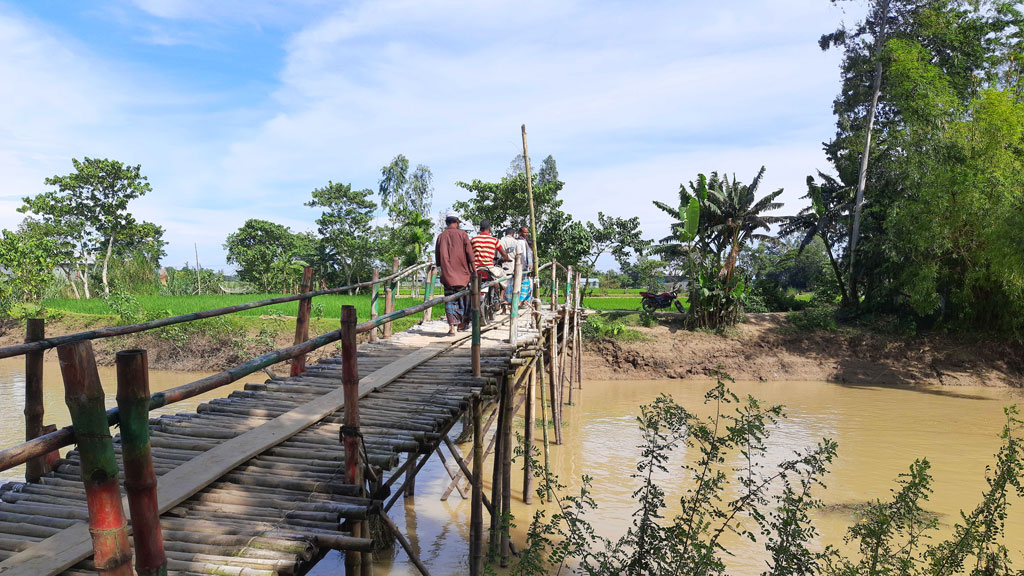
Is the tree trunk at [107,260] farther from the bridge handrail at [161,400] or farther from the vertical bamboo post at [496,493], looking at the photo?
the bridge handrail at [161,400]

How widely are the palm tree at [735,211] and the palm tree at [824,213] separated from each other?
182cm

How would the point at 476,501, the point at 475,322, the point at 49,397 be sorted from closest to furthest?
the point at 475,322, the point at 476,501, the point at 49,397

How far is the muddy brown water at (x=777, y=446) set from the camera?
753 centimetres

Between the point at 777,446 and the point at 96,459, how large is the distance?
39.0 feet

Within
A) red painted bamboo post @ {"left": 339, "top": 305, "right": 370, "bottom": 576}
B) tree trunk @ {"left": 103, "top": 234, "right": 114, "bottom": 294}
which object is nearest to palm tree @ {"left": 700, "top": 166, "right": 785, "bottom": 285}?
red painted bamboo post @ {"left": 339, "top": 305, "right": 370, "bottom": 576}

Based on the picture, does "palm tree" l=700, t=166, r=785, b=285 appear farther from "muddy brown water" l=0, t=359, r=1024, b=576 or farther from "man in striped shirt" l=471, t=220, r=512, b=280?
"man in striped shirt" l=471, t=220, r=512, b=280

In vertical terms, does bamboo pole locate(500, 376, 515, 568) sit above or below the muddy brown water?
above

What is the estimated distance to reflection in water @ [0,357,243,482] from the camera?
11066mm

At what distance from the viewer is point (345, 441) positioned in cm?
300

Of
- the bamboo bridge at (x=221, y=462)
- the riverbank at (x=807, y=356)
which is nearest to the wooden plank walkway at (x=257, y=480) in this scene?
the bamboo bridge at (x=221, y=462)

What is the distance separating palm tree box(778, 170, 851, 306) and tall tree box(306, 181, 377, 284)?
1975cm

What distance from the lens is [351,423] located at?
3016mm

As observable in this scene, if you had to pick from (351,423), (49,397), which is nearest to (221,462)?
(351,423)

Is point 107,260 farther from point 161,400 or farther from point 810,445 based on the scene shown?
point 161,400
